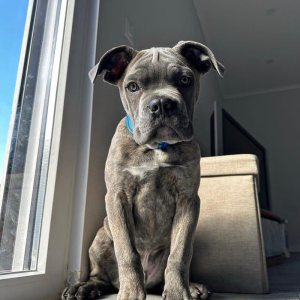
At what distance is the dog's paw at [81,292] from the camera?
3.92 ft

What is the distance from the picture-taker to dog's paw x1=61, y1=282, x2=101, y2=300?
47.1 inches

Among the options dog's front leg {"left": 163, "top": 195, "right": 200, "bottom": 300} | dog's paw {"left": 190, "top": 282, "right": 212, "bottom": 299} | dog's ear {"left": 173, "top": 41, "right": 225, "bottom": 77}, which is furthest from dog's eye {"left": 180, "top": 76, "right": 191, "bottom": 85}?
dog's paw {"left": 190, "top": 282, "right": 212, "bottom": 299}

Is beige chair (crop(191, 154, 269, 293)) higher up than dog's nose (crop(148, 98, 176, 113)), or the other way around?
dog's nose (crop(148, 98, 176, 113))

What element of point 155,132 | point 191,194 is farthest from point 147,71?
point 191,194

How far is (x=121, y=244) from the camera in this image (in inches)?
43.5

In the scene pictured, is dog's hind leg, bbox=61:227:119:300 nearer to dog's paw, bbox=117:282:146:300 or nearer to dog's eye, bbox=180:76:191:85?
dog's paw, bbox=117:282:146:300

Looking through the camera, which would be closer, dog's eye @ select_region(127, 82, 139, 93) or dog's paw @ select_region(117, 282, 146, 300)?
dog's paw @ select_region(117, 282, 146, 300)

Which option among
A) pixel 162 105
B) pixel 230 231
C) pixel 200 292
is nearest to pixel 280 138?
pixel 230 231

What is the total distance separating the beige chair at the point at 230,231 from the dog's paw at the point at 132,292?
69 centimetres

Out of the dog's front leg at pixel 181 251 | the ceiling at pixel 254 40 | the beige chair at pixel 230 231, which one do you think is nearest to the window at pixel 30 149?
the dog's front leg at pixel 181 251

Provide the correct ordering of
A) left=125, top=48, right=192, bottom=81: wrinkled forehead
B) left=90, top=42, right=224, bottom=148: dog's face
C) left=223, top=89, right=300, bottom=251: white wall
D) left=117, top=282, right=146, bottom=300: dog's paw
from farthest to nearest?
left=223, top=89, right=300, bottom=251: white wall, left=125, top=48, right=192, bottom=81: wrinkled forehead, left=90, top=42, right=224, bottom=148: dog's face, left=117, top=282, right=146, bottom=300: dog's paw

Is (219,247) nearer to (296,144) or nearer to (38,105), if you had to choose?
(38,105)

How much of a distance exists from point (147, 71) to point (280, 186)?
17.5 feet

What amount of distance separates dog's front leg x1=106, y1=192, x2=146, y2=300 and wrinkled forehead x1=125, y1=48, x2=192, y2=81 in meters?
0.45
